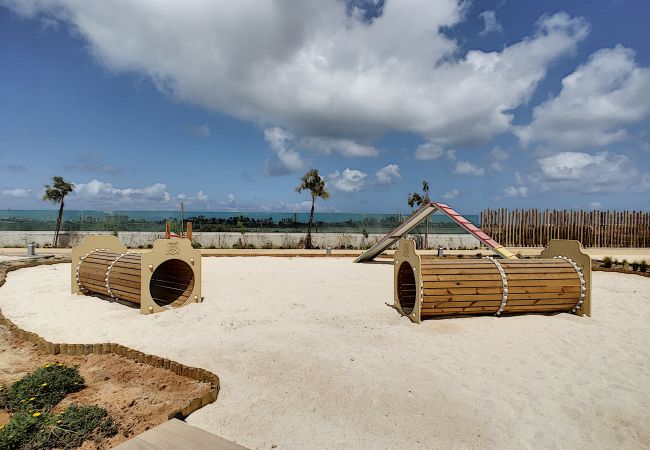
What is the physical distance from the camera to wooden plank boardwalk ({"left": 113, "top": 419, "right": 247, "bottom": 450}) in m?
3.14

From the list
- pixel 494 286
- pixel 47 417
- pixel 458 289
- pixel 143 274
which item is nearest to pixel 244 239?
pixel 143 274

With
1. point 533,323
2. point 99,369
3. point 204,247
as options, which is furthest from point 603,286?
point 204,247

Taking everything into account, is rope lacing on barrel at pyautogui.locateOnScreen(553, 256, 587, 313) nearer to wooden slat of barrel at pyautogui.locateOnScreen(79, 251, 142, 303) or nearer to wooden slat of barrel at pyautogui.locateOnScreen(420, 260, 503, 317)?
wooden slat of barrel at pyautogui.locateOnScreen(420, 260, 503, 317)

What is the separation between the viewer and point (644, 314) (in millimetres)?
8492

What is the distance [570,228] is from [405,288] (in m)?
23.0

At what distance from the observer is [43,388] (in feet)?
14.5

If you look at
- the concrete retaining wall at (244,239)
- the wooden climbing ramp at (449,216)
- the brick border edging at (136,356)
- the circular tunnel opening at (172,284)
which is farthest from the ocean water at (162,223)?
the brick border edging at (136,356)

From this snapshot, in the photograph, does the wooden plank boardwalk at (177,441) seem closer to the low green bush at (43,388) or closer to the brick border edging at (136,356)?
the brick border edging at (136,356)

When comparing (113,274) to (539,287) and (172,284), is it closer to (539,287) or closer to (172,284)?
(172,284)

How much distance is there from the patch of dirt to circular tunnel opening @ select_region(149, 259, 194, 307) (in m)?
3.12

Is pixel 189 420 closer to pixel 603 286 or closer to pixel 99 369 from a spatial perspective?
pixel 99 369

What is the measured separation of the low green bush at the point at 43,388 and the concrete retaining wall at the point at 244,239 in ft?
71.4

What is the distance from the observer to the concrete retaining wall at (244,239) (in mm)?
26391

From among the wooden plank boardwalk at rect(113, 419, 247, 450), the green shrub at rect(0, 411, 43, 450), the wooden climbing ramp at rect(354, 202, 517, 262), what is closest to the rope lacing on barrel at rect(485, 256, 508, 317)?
the wooden climbing ramp at rect(354, 202, 517, 262)
